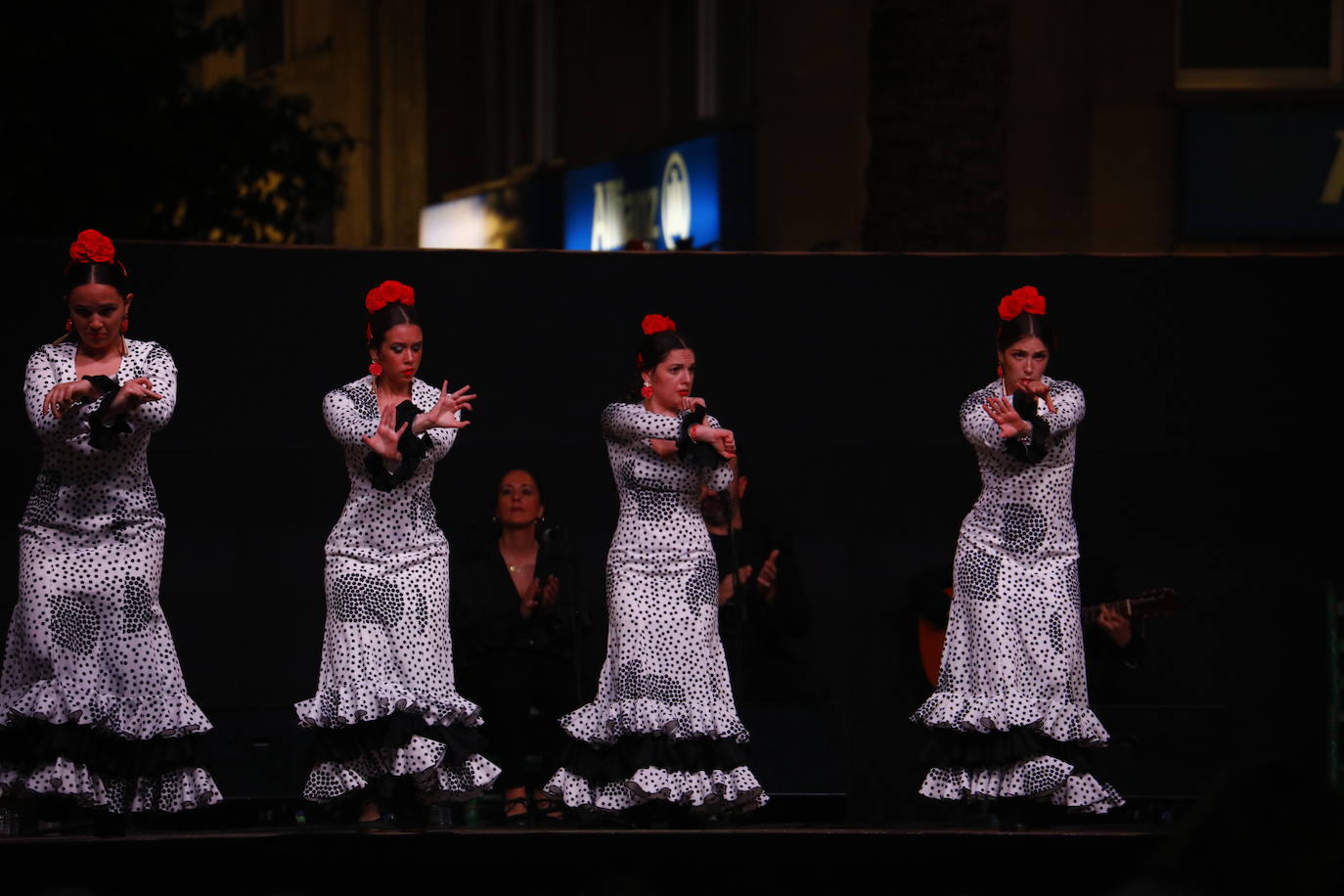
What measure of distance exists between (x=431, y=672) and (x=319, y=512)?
1.52 meters

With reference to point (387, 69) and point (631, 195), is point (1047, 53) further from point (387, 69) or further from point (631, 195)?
point (387, 69)

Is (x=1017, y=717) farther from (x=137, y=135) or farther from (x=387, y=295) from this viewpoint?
(x=137, y=135)

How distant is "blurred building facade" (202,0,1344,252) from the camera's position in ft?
31.5

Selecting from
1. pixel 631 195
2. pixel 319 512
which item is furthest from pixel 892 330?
pixel 631 195

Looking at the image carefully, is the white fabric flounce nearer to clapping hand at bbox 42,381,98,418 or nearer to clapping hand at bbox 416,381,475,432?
clapping hand at bbox 416,381,475,432

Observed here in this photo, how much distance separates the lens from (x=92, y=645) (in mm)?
6410

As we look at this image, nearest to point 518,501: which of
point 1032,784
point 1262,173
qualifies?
point 1032,784

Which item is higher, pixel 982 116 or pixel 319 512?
pixel 982 116

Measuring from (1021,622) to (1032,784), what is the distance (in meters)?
0.49

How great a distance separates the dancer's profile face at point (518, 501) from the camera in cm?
765

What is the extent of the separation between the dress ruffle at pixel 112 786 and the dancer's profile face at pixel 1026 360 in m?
2.71

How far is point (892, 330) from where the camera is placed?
8.09 m

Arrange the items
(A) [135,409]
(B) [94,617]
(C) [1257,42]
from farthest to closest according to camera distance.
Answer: (C) [1257,42] → (B) [94,617] → (A) [135,409]

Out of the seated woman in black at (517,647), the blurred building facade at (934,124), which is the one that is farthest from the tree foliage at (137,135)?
the seated woman in black at (517,647)
